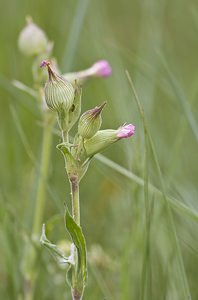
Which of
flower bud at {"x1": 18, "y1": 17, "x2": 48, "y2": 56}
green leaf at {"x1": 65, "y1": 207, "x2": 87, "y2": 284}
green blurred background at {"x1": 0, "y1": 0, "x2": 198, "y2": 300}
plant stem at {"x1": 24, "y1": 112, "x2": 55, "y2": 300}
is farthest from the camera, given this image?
flower bud at {"x1": 18, "y1": 17, "x2": 48, "y2": 56}

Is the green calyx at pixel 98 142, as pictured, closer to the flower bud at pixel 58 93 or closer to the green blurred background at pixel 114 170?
the flower bud at pixel 58 93

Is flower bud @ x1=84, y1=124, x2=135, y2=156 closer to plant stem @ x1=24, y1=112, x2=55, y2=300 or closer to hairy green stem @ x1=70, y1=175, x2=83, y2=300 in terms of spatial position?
hairy green stem @ x1=70, y1=175, x2=83, y2=300

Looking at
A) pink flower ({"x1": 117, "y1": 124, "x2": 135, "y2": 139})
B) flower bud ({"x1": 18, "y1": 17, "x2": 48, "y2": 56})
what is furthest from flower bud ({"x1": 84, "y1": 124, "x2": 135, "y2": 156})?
flower bud ({"x1": 18, "y1": 17, "x2": 48, "y2": 56})

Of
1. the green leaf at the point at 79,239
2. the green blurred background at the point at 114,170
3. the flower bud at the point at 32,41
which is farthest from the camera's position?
the flower bud at the point at 32,41

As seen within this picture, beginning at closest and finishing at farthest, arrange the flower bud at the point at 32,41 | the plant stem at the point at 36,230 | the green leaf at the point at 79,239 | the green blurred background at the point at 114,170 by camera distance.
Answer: the green leaf at the point at 79,239 → the green blurred background at the point at 114,170 → the plant stem at the point at 36,230 → the flower bud at the point at 32,41

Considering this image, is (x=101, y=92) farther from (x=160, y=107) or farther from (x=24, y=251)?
(x=24, y=251)

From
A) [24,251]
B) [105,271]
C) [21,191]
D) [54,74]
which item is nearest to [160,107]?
[21,191]

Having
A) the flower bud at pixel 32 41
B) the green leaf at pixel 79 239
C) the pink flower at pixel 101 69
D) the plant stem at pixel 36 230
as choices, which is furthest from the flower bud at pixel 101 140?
the flower bud at pixel 32 41
